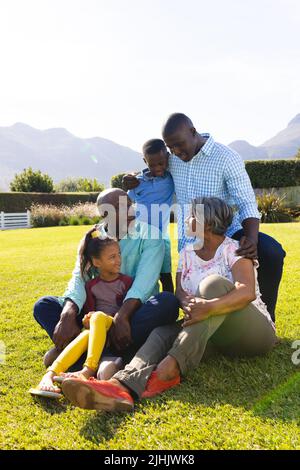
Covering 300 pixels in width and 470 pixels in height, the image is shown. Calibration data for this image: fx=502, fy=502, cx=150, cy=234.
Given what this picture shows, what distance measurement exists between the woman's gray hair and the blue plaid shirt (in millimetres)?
379

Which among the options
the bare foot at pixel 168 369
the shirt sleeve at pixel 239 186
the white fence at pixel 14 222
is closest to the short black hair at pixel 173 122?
the shirt sleeve at pixel 239 186

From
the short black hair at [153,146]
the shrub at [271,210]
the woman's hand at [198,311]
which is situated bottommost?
the shrub at [271,210]

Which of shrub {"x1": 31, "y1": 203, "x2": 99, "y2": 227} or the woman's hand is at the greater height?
the woman's hand

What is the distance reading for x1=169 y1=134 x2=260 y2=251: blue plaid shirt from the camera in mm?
3822

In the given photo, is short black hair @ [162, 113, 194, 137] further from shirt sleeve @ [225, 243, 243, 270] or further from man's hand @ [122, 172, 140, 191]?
shirt sleeve @ [225, 243, 243, 270]

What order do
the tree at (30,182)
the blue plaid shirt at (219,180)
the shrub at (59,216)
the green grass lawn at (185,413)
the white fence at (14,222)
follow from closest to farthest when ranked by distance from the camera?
the green grass lawn at (185,413)
the blue plaid shirt at (219,180)
the shrub at (59,216)
the white fence at (14,222)
the tree at (30,182)

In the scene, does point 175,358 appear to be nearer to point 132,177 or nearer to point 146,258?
point 146,258

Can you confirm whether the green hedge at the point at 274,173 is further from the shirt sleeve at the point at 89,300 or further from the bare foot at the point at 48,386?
the bare foot at the point at 48,386

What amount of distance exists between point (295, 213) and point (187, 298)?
16.5 meters

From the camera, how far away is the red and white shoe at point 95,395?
2.61 meters

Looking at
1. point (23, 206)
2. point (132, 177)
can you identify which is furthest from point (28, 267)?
point (23, 206)

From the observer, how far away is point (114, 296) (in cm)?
374

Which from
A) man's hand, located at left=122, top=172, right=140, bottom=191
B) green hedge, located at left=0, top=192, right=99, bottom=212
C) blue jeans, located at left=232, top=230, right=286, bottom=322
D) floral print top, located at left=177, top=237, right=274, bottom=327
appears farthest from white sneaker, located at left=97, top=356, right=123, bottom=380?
green hedge, located at left=0, top=192, right=99, bottom=212

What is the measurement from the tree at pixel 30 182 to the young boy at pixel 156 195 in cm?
2896
